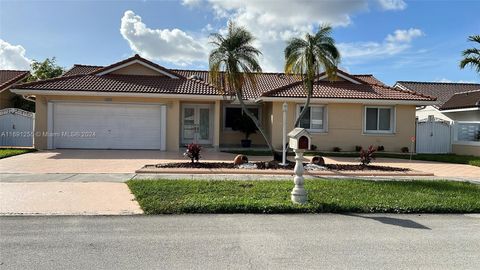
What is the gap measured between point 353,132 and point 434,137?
4909mm

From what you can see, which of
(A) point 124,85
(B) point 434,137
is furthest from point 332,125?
(A) point 124,85

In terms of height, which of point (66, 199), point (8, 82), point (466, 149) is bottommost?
point (66, 199)

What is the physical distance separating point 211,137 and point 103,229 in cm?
1616

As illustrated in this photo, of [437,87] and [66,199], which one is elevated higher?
[437,87]

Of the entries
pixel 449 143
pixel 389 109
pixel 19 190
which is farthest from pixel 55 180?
pixel 449 143

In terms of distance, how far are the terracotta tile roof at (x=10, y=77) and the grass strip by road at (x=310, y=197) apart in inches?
878

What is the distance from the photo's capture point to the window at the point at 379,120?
2039 cm

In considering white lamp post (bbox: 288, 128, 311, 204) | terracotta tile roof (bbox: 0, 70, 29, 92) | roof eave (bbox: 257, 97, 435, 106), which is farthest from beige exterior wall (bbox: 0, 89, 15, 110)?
white lamp post (bbox: 288, 128, 311, 204)

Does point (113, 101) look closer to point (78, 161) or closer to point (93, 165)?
point (78, 161)

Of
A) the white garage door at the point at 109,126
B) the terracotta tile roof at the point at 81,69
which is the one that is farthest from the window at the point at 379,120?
the terracotta tile roof at the point at 81,69

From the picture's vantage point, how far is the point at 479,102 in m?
20.1

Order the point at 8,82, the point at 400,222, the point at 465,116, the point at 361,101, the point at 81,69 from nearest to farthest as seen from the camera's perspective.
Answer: the point at 400,222, the point at 361,101, the point at 465,116, the point at 8,82, the point at 81,69

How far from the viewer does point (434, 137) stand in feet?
69.8

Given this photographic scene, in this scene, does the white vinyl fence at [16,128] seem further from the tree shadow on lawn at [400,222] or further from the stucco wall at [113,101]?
the tree shadow on lawn at [400,222]
